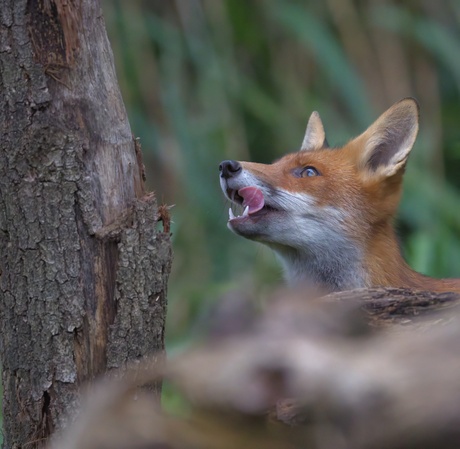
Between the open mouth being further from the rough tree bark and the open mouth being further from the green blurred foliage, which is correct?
the green blurred foliage

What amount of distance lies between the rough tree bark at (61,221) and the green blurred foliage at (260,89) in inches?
175

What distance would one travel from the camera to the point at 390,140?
4.99m

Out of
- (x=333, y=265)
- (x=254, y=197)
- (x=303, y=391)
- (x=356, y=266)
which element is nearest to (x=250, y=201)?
(x=254, y=197)

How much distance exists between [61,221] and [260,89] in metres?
6.15

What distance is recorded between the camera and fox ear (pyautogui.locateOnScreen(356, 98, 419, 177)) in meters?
4.83

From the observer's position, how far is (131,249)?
2.79m

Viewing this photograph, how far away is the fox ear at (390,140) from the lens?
483 centimetres

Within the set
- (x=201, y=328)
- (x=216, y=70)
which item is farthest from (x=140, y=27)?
(x=201, y=328)

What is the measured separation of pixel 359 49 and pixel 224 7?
1.49 m

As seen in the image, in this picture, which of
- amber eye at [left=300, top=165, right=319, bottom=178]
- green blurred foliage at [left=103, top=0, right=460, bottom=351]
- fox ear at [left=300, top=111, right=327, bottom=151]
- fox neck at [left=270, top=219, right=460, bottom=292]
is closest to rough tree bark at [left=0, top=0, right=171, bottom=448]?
fox neck at [left=270, top=219, right=460, bottom=292]

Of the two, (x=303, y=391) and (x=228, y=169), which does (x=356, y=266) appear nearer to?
(x=228, y=169)

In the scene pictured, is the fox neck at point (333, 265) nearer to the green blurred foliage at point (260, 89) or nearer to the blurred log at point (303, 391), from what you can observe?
the green blurred foliage at point (260, 89)

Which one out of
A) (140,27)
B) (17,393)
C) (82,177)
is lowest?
(17,393)

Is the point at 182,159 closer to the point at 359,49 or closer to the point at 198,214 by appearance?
the point at 198,214
